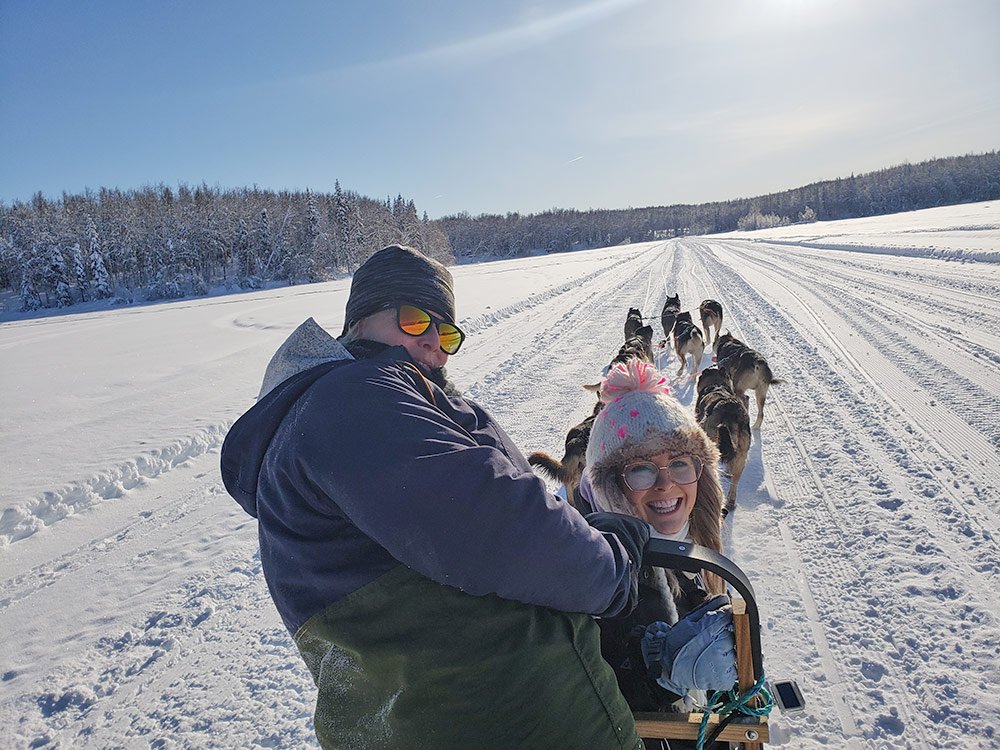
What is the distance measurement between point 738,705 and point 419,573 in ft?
3.47

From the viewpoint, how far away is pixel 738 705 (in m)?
1.54

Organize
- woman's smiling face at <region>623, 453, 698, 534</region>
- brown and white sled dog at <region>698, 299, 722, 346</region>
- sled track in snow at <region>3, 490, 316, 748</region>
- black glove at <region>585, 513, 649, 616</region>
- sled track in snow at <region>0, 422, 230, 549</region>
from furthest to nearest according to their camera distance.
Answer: brown and white sled dog at <region>698, 299, 722, 346</region> < sled track in snow at <region>0, 422, 230, 549</region> < sled track in snow at <region>3, 490, 316, 748</region> < woman's smiling face at <region>623, 453, 698, 534</region> < black glove at <region>585, 513, 649, 616</region>

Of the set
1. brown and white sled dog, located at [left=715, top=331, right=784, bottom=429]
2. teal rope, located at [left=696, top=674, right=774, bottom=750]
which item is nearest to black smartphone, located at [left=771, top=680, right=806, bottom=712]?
teal rope, located at [left=696, top=674, right=774, bottom=750]

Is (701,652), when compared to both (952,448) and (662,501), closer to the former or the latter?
(662,501)

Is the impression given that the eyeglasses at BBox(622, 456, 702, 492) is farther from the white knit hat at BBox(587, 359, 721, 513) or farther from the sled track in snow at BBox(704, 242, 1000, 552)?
the sled track in snow at BBox(704, 242, 1000, 552)

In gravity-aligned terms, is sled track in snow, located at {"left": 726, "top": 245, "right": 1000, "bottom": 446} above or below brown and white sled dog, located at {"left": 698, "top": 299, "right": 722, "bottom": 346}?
below

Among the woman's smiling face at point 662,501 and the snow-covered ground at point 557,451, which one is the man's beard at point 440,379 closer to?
the woman's smiling face at point 662,501

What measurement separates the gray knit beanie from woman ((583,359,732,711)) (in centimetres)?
120

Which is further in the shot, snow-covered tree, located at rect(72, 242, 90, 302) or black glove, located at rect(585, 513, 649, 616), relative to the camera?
snow-covered tree, located at rect(72, 242, 90, 302)

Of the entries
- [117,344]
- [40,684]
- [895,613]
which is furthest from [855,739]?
[117,344]

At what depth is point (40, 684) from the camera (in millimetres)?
3074

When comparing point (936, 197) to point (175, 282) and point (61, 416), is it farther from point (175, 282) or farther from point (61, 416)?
point (61, 416)

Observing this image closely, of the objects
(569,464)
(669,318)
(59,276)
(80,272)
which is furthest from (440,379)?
(80,272)

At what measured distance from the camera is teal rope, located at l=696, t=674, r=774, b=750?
153 centimetres
